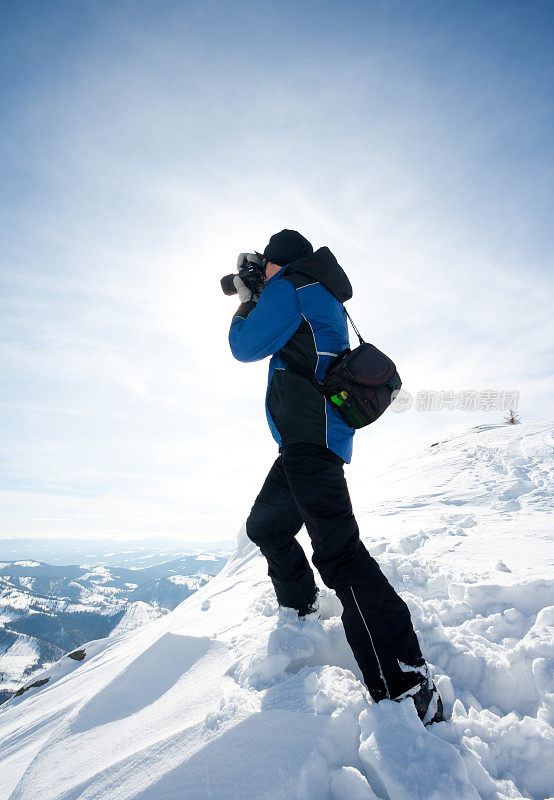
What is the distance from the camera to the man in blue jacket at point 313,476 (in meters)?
1.81

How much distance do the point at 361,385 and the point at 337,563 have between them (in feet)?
3.67

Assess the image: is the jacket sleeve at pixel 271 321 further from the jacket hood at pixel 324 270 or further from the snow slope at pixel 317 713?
the snow slope at pixel 317 713

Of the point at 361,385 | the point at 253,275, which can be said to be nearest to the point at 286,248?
the point at 253,275

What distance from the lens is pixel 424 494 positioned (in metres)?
8.07

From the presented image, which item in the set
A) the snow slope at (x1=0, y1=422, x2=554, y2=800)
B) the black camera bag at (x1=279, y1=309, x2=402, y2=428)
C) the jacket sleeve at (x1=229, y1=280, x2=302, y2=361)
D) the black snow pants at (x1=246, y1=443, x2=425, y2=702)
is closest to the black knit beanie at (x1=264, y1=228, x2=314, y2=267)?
the jacket sleeve at (x1=229, y1=280, x2=302, y2=361)

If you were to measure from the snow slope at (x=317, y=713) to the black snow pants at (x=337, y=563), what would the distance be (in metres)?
0.17

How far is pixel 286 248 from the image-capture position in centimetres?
301

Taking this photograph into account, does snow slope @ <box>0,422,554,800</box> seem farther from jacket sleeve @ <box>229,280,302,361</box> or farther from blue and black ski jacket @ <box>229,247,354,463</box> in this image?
jacket sleeve @ <box>229,280,302,361</box>

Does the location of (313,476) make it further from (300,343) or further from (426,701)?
(426,701)

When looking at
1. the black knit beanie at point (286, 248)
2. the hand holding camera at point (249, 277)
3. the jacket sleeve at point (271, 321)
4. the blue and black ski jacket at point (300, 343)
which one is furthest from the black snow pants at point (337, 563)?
the black knit beanie at point (286, 248)

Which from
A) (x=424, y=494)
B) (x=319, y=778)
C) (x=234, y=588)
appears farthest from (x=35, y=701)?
(x=424, y=494)

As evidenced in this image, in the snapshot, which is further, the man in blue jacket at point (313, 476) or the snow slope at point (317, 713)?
the man in blue jacket at point (313, 476)

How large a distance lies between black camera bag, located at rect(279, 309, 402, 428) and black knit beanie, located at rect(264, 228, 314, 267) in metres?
1.09

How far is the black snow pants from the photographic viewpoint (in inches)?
70.3
